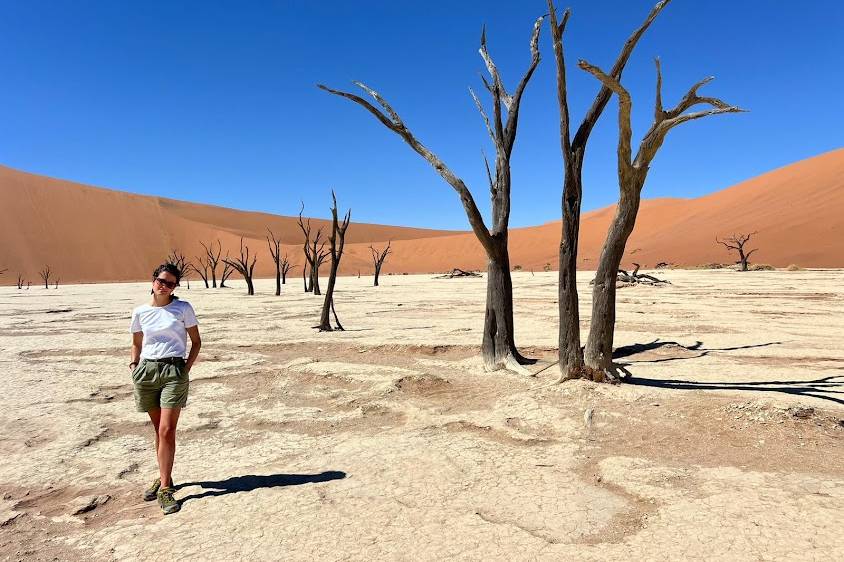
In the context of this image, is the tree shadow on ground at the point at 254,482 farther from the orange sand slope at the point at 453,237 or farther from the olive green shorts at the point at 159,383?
the orange sand slope at the point at 453,237

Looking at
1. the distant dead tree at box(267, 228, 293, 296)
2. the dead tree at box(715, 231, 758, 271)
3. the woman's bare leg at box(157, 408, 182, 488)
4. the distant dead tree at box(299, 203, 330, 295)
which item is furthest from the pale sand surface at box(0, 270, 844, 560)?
the dead tree at box(715, 231, 758, 271)

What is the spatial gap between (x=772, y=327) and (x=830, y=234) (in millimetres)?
36812

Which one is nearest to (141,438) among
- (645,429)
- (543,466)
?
(543,466)

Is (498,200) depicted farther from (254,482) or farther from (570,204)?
(254,482)

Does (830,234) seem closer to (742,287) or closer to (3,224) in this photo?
(742,287)

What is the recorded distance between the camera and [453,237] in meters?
84.8

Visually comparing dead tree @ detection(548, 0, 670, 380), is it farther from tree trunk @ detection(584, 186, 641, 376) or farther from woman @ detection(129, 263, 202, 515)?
woman @ detection(129, 263, 202, 515)

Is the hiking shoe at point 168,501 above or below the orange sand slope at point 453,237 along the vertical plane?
below

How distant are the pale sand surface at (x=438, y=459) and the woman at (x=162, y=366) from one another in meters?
0.30

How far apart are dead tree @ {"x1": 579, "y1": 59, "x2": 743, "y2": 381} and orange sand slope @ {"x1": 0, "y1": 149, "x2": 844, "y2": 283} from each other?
122 feet

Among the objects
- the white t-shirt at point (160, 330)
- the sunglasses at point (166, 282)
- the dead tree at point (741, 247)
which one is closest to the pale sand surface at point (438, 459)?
the white t-shirt at point (160, 330)

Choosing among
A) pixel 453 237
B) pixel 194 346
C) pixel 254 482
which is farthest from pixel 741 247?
pixel 453 237

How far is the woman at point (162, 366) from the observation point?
3.31 meters

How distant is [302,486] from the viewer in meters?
3.57
